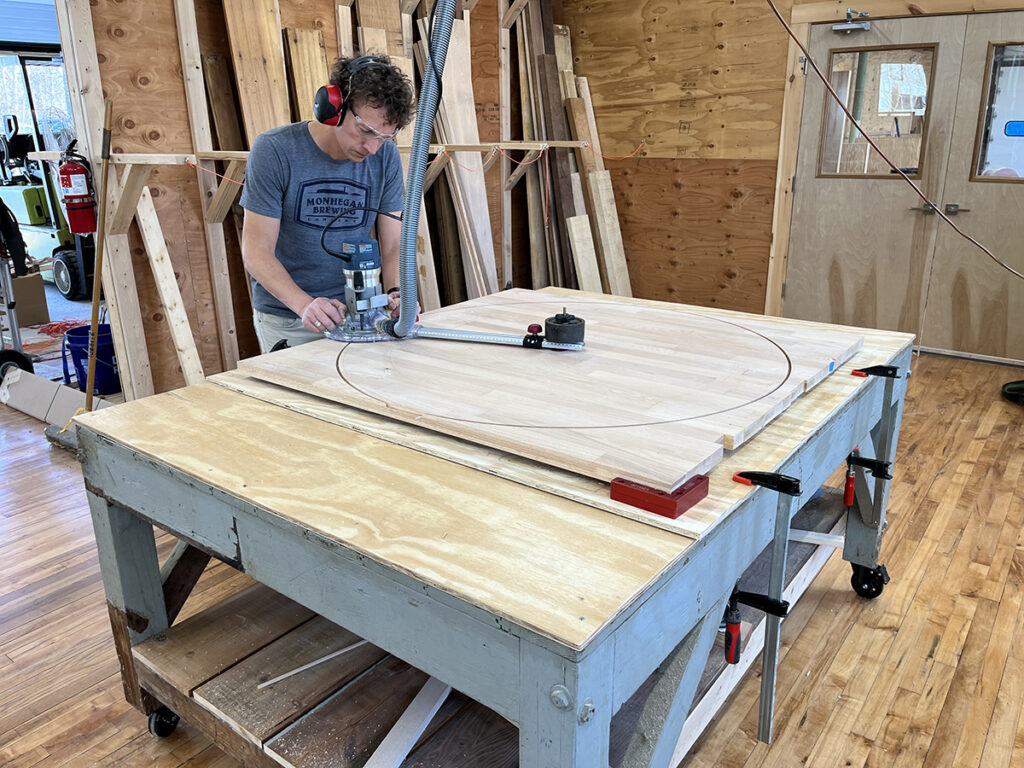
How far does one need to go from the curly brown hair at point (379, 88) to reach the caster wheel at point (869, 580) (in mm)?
1791

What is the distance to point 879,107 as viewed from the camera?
446cm

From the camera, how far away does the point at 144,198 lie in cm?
309

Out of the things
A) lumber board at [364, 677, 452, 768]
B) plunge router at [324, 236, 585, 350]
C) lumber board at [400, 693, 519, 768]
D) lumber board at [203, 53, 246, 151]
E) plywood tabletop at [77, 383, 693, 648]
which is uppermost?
lumber board at [203, 53, 246, 151]

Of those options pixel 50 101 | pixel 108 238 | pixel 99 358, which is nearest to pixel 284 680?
pixel 108 238

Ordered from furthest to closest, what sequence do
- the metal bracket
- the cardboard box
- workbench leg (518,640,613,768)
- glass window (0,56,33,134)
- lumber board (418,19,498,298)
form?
glass window (0,56,33,134), the cardboard box, the metal bracket, lumber board (418,19,498,298), workbench leg (518,640,613,768)

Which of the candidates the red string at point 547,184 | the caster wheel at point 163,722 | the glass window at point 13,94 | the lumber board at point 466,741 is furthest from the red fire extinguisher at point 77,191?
the glass window at point 13,94

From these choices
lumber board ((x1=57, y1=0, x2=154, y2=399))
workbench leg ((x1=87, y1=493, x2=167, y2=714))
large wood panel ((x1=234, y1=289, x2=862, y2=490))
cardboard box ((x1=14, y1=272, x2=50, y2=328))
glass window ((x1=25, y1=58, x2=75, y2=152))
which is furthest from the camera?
glass window ((x1=25, y1=58, x2=75, y2=152))

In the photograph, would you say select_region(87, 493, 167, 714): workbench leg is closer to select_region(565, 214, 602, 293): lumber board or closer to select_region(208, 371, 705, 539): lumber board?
select_region(208, 371, 705, 539): lumber board

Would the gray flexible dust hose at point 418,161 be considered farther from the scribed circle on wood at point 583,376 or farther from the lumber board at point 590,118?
the lumber board at point 590,118

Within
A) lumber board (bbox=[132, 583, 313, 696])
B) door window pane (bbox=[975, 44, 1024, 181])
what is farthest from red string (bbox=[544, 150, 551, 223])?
lumber board (bbox=[132, 583, 313, 696])

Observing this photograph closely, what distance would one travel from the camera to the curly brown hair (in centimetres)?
178

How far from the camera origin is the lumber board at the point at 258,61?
3.27 meters

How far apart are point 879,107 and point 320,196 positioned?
12.3 ft

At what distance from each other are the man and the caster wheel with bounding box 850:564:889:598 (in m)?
1.55
